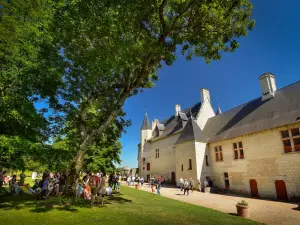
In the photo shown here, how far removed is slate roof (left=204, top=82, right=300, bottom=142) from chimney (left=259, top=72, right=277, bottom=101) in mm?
568

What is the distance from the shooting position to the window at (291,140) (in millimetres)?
16281

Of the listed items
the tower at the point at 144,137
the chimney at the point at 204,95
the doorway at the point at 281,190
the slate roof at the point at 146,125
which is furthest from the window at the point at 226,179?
the slate roof at the point at 146,125

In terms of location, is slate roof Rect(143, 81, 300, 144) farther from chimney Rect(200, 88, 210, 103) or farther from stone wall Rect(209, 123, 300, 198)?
chimney Rect(200, 88, 210, 103)

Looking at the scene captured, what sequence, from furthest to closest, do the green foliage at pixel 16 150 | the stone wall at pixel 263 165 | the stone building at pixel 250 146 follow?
1. the stone building at pixel 250 146
2. the stone wall at pixel 263 165
3. the green foliage at pixel 16 150

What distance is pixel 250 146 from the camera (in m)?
19.8

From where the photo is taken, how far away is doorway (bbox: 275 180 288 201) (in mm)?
16469

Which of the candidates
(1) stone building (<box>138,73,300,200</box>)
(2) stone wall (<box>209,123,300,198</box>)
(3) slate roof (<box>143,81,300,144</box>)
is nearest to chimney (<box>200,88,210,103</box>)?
(1) stone building (<box>138,73,300,200</box>)

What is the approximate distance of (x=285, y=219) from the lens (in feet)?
33.5

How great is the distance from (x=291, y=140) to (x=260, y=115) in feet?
15.7

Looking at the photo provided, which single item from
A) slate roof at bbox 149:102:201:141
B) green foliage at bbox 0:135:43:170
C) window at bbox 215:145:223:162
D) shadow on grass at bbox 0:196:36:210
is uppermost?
slate roof at bbox 149:102:201:141

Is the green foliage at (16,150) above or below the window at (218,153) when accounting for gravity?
below

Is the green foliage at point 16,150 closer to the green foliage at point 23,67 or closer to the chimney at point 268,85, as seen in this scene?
the green foliage at point 23,67

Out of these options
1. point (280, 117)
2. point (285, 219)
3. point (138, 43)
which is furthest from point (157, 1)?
point (280, 117)

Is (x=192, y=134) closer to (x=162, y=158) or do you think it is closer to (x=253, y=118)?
(x=253, y=118)
